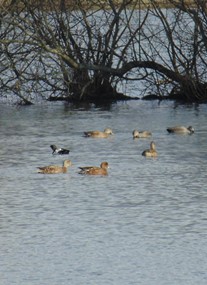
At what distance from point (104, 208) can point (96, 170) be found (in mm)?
2402

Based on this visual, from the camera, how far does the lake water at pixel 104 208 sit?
1080 centimetres

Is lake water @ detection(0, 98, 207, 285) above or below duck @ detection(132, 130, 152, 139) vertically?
below

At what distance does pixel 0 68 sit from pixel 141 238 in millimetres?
13954

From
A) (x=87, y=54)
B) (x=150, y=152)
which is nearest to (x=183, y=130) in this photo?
(x=150, y=152)

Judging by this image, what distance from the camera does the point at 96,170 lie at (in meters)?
15.9

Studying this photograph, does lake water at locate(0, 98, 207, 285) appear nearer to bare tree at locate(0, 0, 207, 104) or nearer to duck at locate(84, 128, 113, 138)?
duck at locate(84, 128, 113, 138)

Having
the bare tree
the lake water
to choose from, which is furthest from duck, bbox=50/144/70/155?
the bare tree

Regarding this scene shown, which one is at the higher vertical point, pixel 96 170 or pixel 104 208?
pixel 96 170

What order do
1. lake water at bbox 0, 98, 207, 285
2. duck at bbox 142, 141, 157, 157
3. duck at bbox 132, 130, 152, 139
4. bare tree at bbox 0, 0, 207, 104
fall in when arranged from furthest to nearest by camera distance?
bare tree at bbox 0, 0, 207, 104 < duck at bbox 132, 130, 152, 139 < duck at bbox 142, 141, 157, 157 < lake water at bbox 0, 98, 207, 285

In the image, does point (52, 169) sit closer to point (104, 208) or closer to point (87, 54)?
point (104, 208)

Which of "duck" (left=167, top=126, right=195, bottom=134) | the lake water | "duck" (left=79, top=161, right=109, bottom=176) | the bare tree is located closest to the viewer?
the lake water

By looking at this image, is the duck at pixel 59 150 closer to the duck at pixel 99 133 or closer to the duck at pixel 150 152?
the duck at pixel 150 152

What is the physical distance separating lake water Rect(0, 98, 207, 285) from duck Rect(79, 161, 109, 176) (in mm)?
127

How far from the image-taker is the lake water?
35.4 ft
